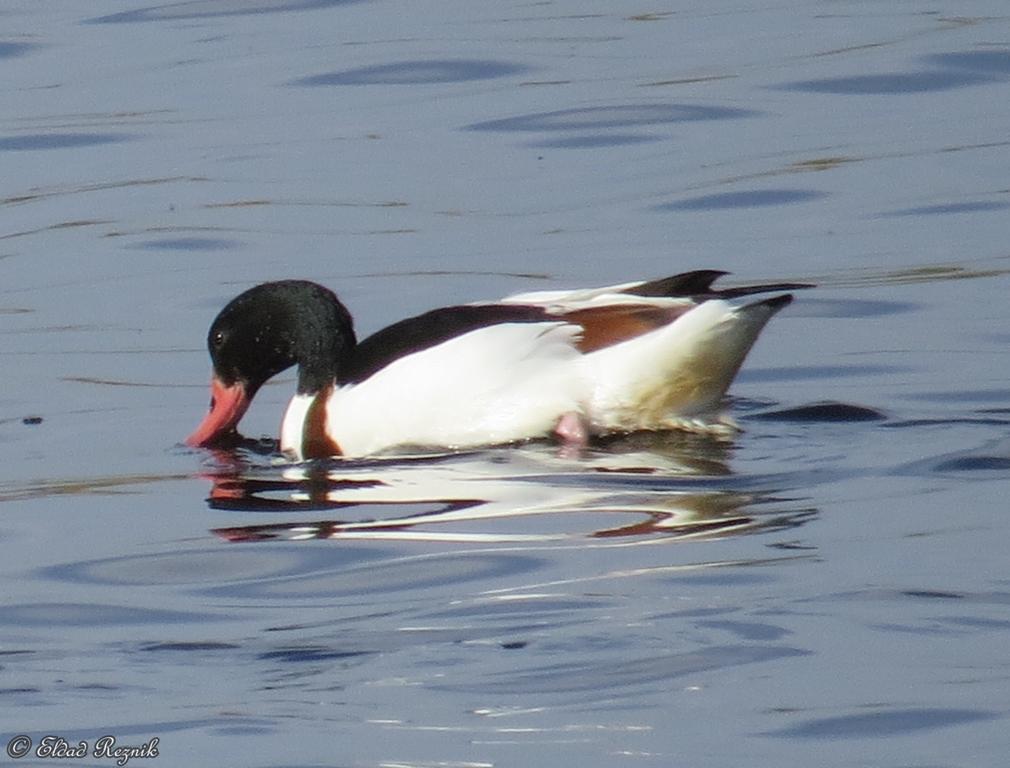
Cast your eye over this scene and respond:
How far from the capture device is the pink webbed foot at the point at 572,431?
28.5 ft

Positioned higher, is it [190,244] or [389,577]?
[190,244]

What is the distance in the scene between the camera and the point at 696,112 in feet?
50.4

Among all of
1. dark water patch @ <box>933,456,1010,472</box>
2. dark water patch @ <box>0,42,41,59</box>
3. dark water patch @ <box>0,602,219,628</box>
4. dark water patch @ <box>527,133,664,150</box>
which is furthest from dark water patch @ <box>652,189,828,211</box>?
dark water patch @ <box>0,42,41,59</box>

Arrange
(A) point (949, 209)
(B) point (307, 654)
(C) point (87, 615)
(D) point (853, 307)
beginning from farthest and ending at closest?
1. (A) point (949, 209)
2. (D) point (853, 307)
3. (C) point (87, 615)
4. (B) point (307, 654)

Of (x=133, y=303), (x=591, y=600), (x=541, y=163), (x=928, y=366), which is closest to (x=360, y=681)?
(x=591, y=600)

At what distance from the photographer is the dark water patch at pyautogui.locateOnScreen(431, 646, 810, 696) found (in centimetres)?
554

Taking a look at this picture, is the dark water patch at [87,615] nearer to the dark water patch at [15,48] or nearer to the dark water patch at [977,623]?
the dark water patch at [977,623]

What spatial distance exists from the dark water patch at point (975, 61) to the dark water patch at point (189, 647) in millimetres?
10609

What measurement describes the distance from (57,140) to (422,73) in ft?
8.89

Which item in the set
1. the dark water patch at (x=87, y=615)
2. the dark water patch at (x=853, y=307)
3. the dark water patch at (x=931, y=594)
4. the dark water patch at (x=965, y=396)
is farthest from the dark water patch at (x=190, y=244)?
the dark water patch at (x=931, y=594)

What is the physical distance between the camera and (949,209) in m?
12.5

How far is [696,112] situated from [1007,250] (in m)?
4.20

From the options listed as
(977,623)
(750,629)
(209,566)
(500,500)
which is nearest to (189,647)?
(209,566)

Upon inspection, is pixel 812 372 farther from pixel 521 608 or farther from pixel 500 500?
pixel 521 608
